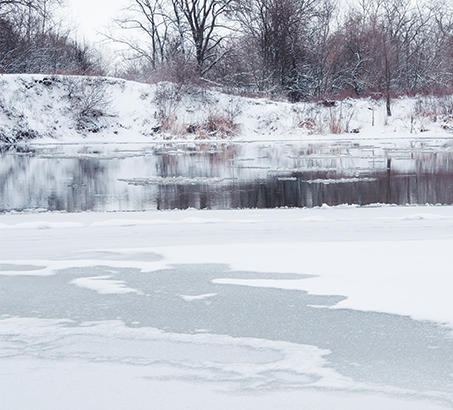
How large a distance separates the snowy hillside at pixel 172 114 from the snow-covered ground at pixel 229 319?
65.8 ft

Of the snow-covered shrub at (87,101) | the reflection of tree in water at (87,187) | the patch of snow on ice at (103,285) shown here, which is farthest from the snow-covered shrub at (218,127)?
the patch of snow on ice at (103,285)

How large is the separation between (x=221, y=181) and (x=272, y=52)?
2447cm

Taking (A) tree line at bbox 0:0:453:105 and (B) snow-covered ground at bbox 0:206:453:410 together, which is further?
(A) tree line at bbox 0:0:453:105

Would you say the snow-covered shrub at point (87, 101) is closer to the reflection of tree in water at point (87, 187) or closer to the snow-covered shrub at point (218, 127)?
the snow-covered shrub at point (218, 127)

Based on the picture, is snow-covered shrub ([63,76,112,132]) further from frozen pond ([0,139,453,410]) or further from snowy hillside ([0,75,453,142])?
frozen pond ([0,139,453,410])

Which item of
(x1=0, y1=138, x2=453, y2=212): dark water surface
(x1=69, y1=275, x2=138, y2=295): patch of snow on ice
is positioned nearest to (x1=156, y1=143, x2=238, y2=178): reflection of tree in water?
(x1=0, y1=138, x2=453, y2=212): dark water surface

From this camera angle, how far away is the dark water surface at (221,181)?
27.7ft

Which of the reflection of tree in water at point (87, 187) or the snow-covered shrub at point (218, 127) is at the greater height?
the snow-covered shrub at point (218, 127)

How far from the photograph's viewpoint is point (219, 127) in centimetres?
2583

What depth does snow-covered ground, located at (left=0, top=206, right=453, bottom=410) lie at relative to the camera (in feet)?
7.54

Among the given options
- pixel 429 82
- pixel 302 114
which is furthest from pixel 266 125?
pixel 429 82

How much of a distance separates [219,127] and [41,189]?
1635 cm

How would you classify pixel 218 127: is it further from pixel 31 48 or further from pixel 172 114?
pixel 31 48

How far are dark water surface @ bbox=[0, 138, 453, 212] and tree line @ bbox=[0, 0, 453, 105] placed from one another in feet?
49.3
